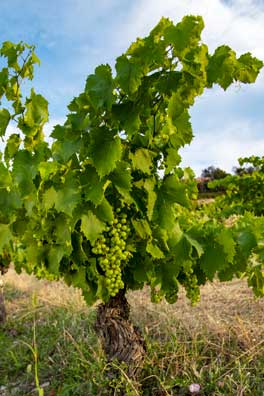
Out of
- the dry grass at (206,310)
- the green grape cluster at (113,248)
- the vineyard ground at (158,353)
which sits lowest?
the vineyard ground at (158,353)

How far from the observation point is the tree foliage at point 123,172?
210 centimetres

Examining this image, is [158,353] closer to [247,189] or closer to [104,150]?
[104,150]

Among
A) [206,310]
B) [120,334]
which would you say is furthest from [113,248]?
[206,310]

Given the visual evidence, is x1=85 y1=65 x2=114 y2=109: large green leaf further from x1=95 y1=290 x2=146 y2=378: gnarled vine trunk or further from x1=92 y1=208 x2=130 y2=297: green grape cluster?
x1=95 y1=290 x2=146 y2=378: gnarled vine trunk

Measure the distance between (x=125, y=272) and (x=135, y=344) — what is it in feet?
1.97

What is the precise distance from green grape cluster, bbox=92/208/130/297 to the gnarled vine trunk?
2.08 ft

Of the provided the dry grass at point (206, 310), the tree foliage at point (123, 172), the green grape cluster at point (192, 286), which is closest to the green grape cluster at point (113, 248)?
the tree foliage at point (123, 172)

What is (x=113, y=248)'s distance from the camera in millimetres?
2441

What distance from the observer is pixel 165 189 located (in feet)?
7.72

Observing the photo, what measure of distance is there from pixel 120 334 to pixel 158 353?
0.76m

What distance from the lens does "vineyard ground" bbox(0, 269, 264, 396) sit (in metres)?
3.38

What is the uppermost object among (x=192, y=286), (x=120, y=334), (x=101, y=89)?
(x=101, y=89)

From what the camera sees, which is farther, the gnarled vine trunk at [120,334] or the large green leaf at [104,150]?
the gnarled vine trunk at [120,334]

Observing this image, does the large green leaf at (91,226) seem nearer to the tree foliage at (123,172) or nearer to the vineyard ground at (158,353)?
the tree foliage at (123,172)
